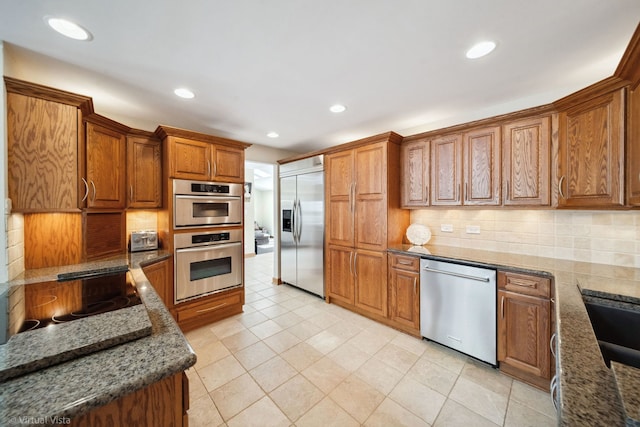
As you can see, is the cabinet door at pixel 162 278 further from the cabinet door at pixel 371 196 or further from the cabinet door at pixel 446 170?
the cabinet door at pixel 446 170

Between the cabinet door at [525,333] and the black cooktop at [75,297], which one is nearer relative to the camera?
the black cooktop at [75,297]

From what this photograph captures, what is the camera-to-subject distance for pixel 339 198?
3.28 m

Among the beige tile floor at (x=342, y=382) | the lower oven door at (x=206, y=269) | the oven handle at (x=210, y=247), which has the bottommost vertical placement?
the beige tile floor at (x=342, y=382)

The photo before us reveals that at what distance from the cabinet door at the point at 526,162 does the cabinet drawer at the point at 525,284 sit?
68 cm

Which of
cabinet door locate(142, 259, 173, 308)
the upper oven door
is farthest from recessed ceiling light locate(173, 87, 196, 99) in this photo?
cabinet door locate(142, 259, 173, 308)

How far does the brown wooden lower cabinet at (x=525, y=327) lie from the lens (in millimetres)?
1806

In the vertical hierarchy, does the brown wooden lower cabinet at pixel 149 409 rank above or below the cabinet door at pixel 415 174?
below

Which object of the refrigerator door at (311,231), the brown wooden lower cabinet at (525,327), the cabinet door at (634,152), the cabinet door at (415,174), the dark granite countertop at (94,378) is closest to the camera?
the dark granite countertop at (94,378)

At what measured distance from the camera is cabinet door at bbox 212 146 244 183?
2.89 meters

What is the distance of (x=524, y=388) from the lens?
1.85m

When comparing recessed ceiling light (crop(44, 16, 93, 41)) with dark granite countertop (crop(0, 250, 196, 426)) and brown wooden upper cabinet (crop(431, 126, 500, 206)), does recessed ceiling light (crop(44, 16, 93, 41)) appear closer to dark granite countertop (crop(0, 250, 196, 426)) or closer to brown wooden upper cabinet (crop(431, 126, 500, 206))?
dark granite countertop (crop(0, 250, 196, 426))

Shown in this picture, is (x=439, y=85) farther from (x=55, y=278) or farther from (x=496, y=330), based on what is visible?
(x=55, y=278)

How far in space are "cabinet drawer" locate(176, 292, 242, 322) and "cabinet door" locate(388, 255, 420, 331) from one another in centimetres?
194

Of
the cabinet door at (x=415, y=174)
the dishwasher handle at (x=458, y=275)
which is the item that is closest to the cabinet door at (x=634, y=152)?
the dishwasher handle at (x=458, y=275)
